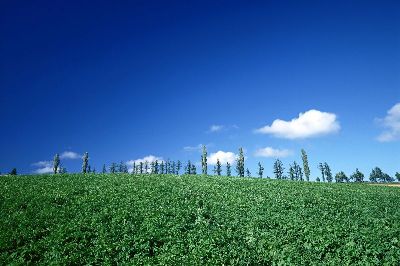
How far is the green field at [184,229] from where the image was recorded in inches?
645

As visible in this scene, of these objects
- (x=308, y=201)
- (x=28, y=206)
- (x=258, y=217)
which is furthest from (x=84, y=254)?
(x=308, y=201)

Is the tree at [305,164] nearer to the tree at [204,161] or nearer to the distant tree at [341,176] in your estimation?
the tree at [204,161]

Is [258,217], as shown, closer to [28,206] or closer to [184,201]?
[184,201]

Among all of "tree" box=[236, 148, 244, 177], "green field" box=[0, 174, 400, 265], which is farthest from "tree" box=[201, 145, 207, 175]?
"green field" box=[0, 174, 400, 265]

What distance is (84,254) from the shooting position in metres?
16.0

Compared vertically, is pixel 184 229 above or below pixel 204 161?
below

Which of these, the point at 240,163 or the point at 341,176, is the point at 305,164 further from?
the point at 341,176

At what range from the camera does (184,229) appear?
19.8 meters

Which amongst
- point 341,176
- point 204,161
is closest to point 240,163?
point 204,161

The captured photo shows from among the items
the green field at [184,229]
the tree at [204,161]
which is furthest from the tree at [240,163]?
the green field at [184,229]

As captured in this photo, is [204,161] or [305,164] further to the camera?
[305,164]

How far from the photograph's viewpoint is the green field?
645 inches

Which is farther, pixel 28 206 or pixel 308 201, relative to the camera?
pixel 308 201

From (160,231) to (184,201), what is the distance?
7614 millimetres
